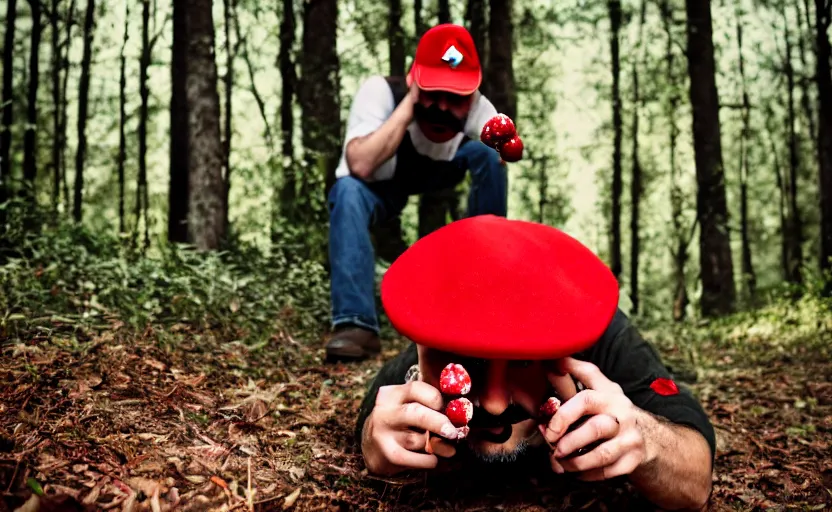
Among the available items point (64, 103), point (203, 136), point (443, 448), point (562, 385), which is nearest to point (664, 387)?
point (562, 385)

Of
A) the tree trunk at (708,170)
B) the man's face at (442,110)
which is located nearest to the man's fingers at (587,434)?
the man's face at (442,110)

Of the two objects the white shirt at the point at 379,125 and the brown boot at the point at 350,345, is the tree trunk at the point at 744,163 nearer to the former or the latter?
the white shirt at the point at 379,125

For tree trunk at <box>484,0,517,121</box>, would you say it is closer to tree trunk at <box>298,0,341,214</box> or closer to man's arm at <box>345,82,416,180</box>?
tree trunk at <box>298,0,341,214</box>

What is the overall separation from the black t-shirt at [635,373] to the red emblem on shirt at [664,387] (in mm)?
22

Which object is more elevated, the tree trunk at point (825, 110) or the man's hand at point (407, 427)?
the tree trunk at point (825, 110)

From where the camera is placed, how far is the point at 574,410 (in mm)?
1285

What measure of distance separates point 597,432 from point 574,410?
0.07 meters

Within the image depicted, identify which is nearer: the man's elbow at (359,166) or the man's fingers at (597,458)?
the man's fingers at (597,458)

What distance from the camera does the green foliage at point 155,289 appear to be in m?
2.96

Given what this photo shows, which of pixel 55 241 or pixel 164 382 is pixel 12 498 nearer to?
pixel 164 382

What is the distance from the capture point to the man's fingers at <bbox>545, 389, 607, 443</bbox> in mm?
1277

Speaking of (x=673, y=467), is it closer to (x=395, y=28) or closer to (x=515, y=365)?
(x=515, y=365)

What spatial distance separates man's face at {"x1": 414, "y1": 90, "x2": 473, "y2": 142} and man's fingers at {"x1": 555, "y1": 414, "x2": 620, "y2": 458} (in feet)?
4.98

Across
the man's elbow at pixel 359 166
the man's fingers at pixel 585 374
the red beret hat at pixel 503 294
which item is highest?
the man's elbow at pixel 359 166
